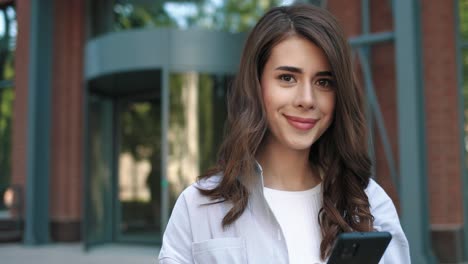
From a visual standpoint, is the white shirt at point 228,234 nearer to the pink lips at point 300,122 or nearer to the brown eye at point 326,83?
the pink lips at point 300,122

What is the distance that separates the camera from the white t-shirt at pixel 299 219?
1667mm

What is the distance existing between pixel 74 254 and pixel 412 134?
230 inches

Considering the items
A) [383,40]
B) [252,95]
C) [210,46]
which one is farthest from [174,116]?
[252,95]

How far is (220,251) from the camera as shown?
1.58m

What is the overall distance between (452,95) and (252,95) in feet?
20.5

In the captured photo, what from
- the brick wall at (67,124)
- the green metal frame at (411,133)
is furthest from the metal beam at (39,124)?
the green metal frame at (411,133)

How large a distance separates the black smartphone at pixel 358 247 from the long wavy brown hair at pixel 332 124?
243mm

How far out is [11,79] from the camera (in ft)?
38.0

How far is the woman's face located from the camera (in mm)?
1603

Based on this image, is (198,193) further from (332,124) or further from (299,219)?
(332,124)

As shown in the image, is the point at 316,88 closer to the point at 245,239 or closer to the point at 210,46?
the point at 245,239

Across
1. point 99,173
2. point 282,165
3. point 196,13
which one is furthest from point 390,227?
point 99,173

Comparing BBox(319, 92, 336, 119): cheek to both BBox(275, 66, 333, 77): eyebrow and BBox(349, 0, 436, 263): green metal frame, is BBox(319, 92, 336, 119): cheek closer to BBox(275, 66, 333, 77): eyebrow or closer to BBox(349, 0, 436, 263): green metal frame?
BBox(275, 66, 333, 77): eyebrow

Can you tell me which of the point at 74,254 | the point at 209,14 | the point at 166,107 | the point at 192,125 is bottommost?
the point at 74,254
